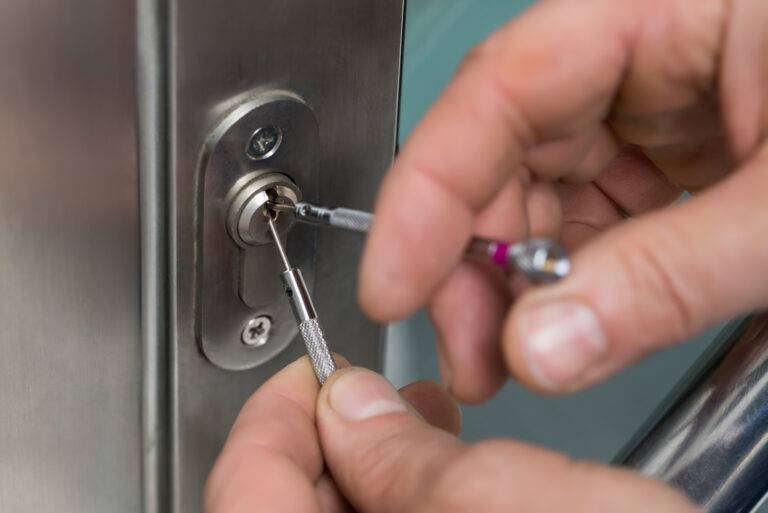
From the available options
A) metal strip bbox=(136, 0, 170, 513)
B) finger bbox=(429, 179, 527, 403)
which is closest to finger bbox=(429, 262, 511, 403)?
finger bbox=(429, 179, 527, 403)

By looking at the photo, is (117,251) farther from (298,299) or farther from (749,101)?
(749,101)

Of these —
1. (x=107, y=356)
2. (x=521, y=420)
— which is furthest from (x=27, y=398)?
(x=521, y=420)

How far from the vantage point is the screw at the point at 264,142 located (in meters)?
0.35

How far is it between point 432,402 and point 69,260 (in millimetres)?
175

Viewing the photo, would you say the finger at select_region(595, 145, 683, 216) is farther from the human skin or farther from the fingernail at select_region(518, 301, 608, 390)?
the fingernail at select_region(518, 301, 608, 390)

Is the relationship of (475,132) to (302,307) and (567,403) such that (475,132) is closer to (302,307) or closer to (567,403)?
(302,307)

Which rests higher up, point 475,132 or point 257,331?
point 475,132

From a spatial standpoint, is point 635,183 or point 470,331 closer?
point 470,331

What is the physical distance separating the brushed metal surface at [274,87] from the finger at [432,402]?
48 millimetres

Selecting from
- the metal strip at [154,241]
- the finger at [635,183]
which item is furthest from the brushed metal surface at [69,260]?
the finger at [635,183]

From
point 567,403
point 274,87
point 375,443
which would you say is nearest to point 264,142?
point 274,87

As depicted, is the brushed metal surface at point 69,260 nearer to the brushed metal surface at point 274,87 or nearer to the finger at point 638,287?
the brushed metal surface at point 274,87

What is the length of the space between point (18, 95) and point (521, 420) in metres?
0.33

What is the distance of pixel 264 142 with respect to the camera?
35cm
